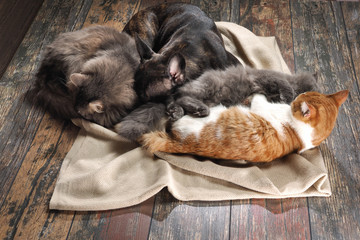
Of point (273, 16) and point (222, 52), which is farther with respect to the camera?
point (273, 16)

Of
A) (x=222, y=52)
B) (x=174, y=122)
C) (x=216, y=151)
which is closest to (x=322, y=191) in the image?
(x=216, y=151)

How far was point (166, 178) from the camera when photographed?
72.0 inches

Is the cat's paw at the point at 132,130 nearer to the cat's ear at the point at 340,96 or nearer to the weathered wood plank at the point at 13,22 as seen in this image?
the cat's ear at the point at 340,96

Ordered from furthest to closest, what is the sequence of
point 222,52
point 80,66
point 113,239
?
1. point 222,52
2. point 80,66
3. point 113,239

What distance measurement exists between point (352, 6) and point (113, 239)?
300 centimetres

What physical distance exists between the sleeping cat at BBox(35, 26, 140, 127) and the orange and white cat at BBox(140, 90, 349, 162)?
0.35m

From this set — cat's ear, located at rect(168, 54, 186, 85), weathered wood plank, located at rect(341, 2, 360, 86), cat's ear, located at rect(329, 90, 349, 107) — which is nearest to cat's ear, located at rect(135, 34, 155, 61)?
cat's ear, located at rect(168, 54, 186, 85)

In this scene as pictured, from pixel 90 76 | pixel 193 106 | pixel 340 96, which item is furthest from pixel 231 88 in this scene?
pixel 90 76

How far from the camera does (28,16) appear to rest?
3.15 metres

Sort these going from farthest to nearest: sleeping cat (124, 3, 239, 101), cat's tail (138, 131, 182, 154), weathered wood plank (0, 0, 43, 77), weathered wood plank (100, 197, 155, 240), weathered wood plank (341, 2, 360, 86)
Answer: weathered wood plank (0, 0, 43, 77) < weathered wood plank (341, 2, 360, 86) < sleeping cat (124, 3, 239, 101) < cat's tail (138, 131, 182, 154) < weathered wood plank (100, 197, 155, 240)

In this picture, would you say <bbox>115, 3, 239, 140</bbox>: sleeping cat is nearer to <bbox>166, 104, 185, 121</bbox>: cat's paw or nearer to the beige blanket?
<bbox>166, 104, 185, 121</bbox>: cat's paw

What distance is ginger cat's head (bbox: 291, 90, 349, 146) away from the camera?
6.04ft

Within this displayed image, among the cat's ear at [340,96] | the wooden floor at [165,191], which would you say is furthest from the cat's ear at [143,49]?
the cat's ear at [340,96]

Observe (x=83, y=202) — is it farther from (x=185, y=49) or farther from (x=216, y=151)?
(x=185, y=49)
